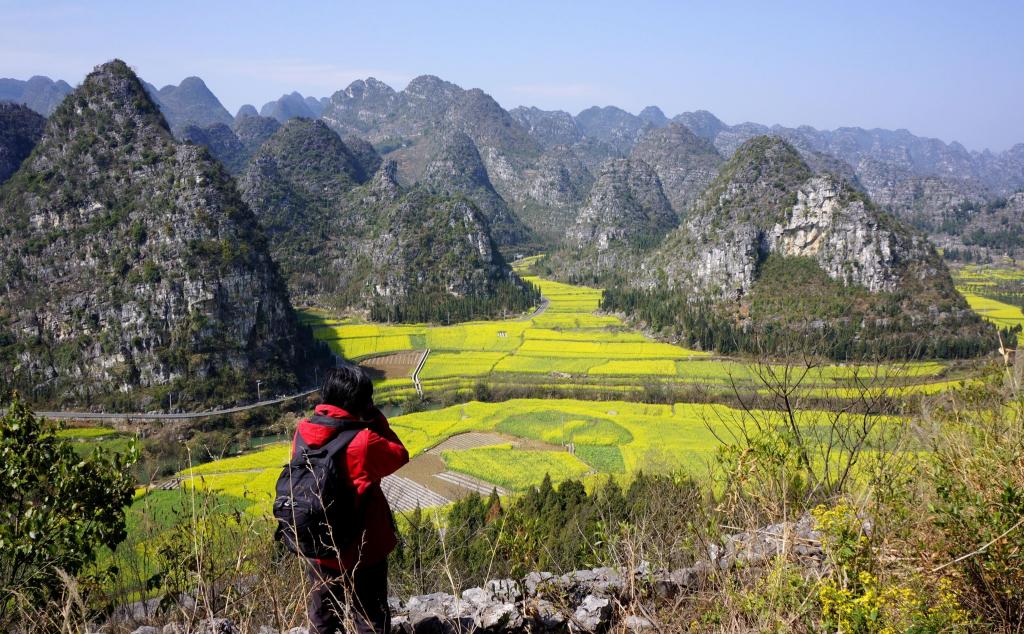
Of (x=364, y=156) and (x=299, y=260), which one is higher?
(x=364, y=156)

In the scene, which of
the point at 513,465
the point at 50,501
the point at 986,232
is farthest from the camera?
the point at 986,232

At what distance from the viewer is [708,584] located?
5930 millimetres

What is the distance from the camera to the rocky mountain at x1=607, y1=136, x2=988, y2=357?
187 ft

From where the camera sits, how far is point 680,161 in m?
170

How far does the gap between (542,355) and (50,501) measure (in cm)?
4750

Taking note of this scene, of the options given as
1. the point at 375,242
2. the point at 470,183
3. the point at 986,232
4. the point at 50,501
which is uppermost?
the point at 470,183

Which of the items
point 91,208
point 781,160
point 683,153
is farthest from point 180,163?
point 683,153

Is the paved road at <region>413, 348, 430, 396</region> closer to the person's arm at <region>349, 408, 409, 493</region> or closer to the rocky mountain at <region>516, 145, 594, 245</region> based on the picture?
the person's arm at <region>349, 408, 409, 493</region>

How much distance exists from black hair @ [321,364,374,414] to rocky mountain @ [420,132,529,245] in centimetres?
13312

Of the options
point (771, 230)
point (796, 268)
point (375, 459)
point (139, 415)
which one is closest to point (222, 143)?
point (139, 415)

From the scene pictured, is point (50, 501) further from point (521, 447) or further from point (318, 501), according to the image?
point (521, 447)

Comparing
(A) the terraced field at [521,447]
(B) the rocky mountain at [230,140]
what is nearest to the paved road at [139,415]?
(A) the terraced field at [521,447]

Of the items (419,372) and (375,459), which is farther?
(419,372)

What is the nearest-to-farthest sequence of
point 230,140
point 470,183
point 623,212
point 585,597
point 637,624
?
point 637,624, point 585,597, point 623,212, point 470,183, point 230,140
